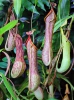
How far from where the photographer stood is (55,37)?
79 cm

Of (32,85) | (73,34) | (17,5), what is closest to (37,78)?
(32,85)

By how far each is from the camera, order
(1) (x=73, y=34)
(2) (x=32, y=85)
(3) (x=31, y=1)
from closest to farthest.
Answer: (2) (x=32, y=85) < (3) (x=31, y=1) < (1) (x=73, y=34)

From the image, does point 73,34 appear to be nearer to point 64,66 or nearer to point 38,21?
point 38,21

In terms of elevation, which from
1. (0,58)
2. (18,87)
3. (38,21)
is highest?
(38,21)

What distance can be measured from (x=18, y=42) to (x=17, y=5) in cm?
10

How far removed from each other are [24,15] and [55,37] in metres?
0.16

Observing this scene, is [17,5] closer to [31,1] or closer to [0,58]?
[31,1]

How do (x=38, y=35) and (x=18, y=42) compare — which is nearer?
(x=18, y=42)

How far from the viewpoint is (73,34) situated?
33.5 inches

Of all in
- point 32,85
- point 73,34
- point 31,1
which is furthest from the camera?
point 73,34

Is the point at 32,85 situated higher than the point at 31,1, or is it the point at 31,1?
the point at 31,1

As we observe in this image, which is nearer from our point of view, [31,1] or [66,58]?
[66,58]

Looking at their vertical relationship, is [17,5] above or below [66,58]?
above

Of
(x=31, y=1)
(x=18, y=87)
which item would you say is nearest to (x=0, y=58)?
(x=18, y=87)
